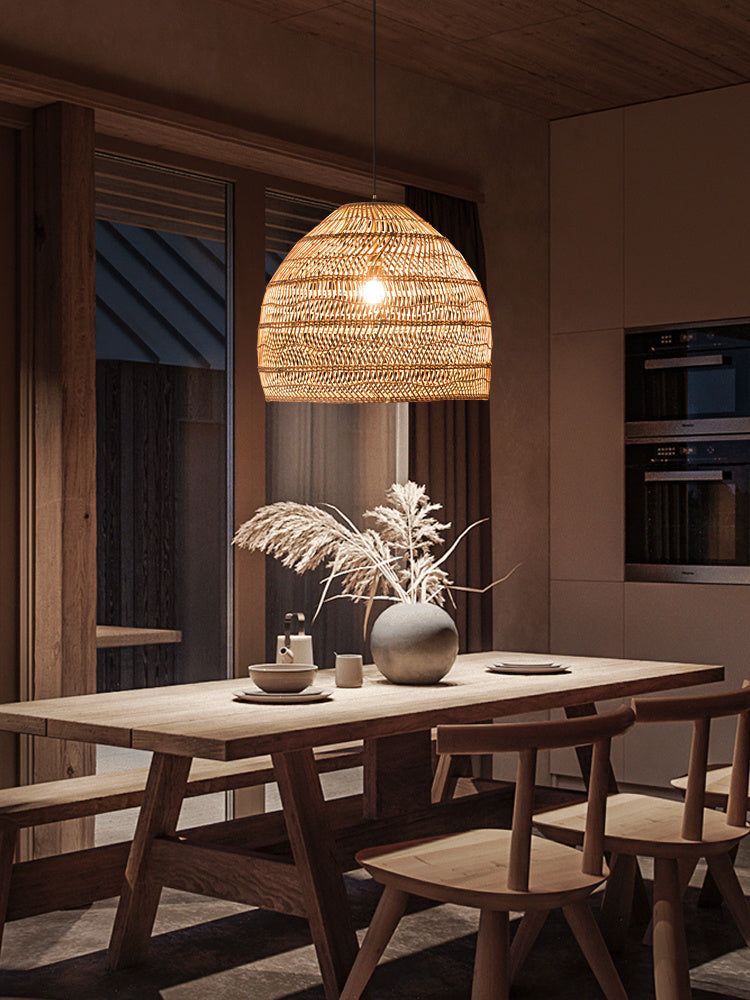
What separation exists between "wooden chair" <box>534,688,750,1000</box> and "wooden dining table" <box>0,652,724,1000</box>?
37 centimetres

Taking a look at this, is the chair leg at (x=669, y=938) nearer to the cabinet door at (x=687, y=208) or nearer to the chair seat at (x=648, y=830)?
the chair seat at (x=648, y=830)

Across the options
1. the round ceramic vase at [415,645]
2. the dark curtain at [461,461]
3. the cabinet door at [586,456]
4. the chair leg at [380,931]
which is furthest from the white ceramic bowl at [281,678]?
the cabinet door at [586,456]

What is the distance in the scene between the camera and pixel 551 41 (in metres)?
4.85

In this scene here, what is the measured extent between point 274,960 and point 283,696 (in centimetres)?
73

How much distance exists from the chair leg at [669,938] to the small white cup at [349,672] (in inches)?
36.1

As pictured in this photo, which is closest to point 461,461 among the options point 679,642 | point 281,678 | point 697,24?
point 679,642

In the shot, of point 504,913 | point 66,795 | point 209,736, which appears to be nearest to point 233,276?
point 66,795

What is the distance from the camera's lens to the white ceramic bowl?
3.31 m

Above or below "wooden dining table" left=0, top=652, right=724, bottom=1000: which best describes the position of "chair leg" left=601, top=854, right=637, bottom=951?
below

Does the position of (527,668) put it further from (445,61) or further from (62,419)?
(445,61)

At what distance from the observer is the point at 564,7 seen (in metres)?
4.50

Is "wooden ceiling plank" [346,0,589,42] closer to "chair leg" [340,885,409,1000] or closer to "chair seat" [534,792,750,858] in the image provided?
"chair seat" [534,792,750,858]

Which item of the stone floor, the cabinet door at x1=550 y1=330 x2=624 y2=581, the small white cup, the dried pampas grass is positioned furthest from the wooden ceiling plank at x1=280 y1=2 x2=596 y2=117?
the stone floor

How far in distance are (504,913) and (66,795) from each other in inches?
52.2
